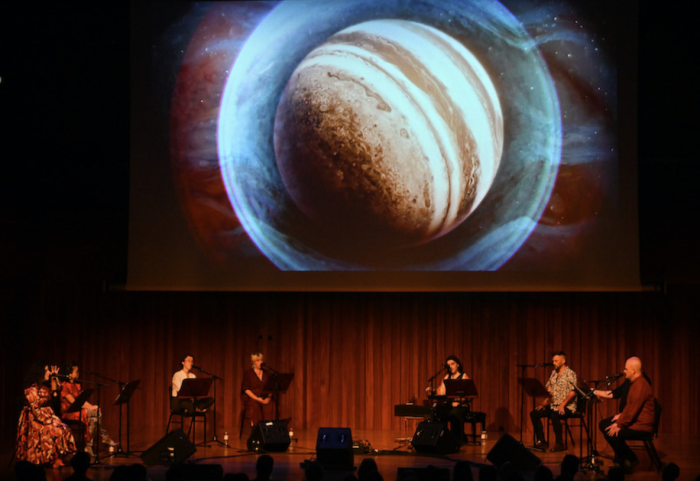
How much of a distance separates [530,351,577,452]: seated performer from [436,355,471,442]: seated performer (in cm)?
81

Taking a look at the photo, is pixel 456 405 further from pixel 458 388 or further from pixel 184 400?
pixel 184 400

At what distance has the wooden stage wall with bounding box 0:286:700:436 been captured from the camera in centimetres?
1028

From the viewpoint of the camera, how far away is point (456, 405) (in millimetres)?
9617

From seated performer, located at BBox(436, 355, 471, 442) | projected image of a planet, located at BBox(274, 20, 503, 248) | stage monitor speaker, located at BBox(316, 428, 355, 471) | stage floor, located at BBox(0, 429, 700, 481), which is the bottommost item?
stage floor, located at BBox(0, 429, 700, 481)

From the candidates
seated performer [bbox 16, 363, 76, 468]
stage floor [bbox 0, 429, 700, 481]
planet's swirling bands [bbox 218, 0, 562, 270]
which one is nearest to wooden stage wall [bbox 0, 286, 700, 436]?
stage floor [bbox 0, 429, 700, 481]

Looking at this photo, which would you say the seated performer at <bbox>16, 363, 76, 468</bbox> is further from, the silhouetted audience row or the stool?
the silhouetted audience row

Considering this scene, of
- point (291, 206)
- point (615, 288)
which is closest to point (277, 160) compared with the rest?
point (291, 206)

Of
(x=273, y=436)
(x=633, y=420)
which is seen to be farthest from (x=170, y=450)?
(x=633, y=420)

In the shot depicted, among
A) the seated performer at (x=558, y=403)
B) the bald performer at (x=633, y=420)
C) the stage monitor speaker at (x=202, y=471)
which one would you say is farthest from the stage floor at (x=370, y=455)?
the stage monitor speaker at (x=202, y=471)

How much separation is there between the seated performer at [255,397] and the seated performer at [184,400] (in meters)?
0.44

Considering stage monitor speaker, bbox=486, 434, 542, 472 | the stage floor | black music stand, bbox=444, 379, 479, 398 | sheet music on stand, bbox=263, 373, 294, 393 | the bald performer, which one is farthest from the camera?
sheet music on stand, bbox=263, 373, 294, 393

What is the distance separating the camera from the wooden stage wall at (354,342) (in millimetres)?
10281

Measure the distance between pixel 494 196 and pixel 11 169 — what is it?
20.7ft

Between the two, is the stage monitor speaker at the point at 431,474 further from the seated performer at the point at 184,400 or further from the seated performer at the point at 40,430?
the seated performer at the point at 184,400
